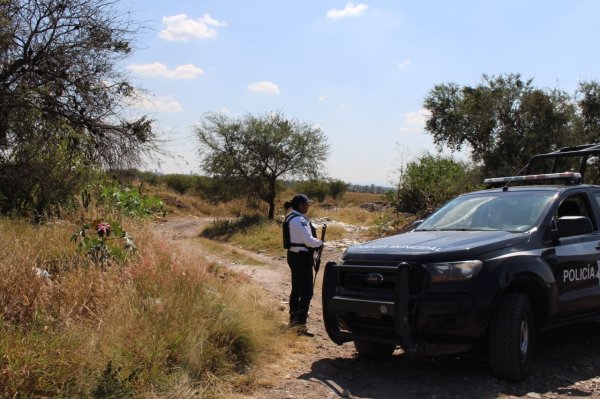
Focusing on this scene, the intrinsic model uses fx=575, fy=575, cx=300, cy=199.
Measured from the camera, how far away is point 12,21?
9539mm

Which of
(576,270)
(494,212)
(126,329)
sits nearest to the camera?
(126,329)

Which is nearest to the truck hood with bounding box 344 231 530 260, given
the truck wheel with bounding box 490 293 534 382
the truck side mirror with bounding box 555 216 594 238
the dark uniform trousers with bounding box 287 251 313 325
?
the truck side mirror with bounding box 555 216 594 238

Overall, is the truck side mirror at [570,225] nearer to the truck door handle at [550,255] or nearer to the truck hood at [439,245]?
the truck door handle at [550,255]

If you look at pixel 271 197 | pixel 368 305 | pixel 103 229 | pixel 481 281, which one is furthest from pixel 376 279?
pixel 271 197

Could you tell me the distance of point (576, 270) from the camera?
571 cm

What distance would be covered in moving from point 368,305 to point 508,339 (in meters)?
1.19

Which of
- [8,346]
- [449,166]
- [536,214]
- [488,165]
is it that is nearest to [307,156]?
[449,166]

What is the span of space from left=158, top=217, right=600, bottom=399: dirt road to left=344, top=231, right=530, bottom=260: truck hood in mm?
1047

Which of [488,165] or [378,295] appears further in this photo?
[488,165]

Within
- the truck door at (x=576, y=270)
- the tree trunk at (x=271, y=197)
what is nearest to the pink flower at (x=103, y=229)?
the truck door at (x=576, y=270)

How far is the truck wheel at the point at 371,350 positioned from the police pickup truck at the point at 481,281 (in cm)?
1

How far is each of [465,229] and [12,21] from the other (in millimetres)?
8105

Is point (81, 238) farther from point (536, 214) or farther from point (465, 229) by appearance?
point (536, 214)

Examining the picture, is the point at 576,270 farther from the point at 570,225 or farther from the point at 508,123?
the point at 508,123
